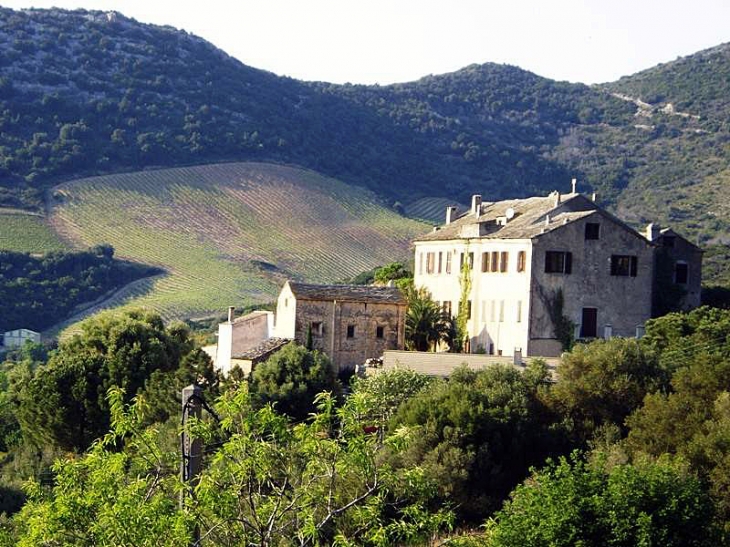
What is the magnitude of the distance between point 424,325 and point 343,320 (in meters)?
3.36

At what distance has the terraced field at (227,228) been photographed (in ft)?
353

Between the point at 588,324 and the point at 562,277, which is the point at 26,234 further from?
the point at 588,324

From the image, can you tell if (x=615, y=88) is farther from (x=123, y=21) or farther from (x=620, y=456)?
(x=620, y=456)

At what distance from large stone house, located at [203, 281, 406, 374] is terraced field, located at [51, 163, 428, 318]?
43368mm

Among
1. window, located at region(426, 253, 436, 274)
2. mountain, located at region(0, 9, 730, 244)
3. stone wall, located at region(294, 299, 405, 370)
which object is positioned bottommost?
stone wall, located at region(294, 299, 405, 370)

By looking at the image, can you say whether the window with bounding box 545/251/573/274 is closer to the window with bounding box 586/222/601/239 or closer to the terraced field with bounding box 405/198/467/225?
the window with bounding box 586/222/601/239

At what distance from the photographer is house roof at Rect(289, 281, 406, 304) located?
173ft

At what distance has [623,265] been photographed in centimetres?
5181

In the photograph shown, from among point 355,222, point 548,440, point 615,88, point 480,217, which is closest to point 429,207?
point 355,222

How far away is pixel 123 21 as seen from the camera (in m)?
187

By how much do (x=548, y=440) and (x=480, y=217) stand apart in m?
19.5

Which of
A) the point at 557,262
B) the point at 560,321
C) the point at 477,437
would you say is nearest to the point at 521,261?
the point at 557,262

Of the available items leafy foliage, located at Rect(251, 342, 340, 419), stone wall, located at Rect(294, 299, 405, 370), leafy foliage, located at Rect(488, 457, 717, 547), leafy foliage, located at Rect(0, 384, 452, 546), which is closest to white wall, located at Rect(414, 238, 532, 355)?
stone wall, located at Rect(294, 299, 405, 370)

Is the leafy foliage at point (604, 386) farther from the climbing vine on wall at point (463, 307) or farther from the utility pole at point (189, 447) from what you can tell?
the utility pole at point (189, 447)
